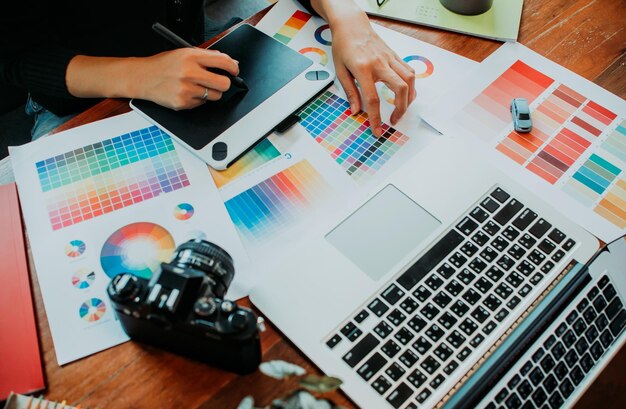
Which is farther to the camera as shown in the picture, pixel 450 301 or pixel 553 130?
pixel 553 130

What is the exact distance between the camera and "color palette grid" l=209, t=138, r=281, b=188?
74cm

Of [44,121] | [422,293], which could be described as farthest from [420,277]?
[44,121]

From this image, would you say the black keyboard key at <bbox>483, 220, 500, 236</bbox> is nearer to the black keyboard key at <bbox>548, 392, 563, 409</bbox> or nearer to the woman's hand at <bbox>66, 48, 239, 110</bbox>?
the black keyboard key at <bbox>548, 392, 563, 409</bbox>

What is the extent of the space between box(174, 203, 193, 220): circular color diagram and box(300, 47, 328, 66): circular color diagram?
0.34 m

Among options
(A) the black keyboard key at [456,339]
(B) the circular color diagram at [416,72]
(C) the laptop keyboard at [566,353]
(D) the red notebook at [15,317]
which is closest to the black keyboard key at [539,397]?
(C) the laptop keyboard at [566,353]

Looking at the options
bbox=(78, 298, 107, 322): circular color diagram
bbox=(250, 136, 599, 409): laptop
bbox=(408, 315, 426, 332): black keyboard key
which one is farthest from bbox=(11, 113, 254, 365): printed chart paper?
bbox=(408, 315, 426, 332): black keyboard key

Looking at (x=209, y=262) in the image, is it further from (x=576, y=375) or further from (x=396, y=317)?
(x=576, y=375)

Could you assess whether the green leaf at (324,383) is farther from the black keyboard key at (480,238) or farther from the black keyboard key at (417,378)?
the black keyboard key at (480,238)

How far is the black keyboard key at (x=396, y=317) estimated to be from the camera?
0.60m

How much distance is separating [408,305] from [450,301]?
53mm

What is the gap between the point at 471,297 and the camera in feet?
2.04

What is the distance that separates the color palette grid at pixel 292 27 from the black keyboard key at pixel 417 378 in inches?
23.2

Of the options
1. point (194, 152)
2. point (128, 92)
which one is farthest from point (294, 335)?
point (128, 92)

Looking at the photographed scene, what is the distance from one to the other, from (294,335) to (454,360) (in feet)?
0.62
